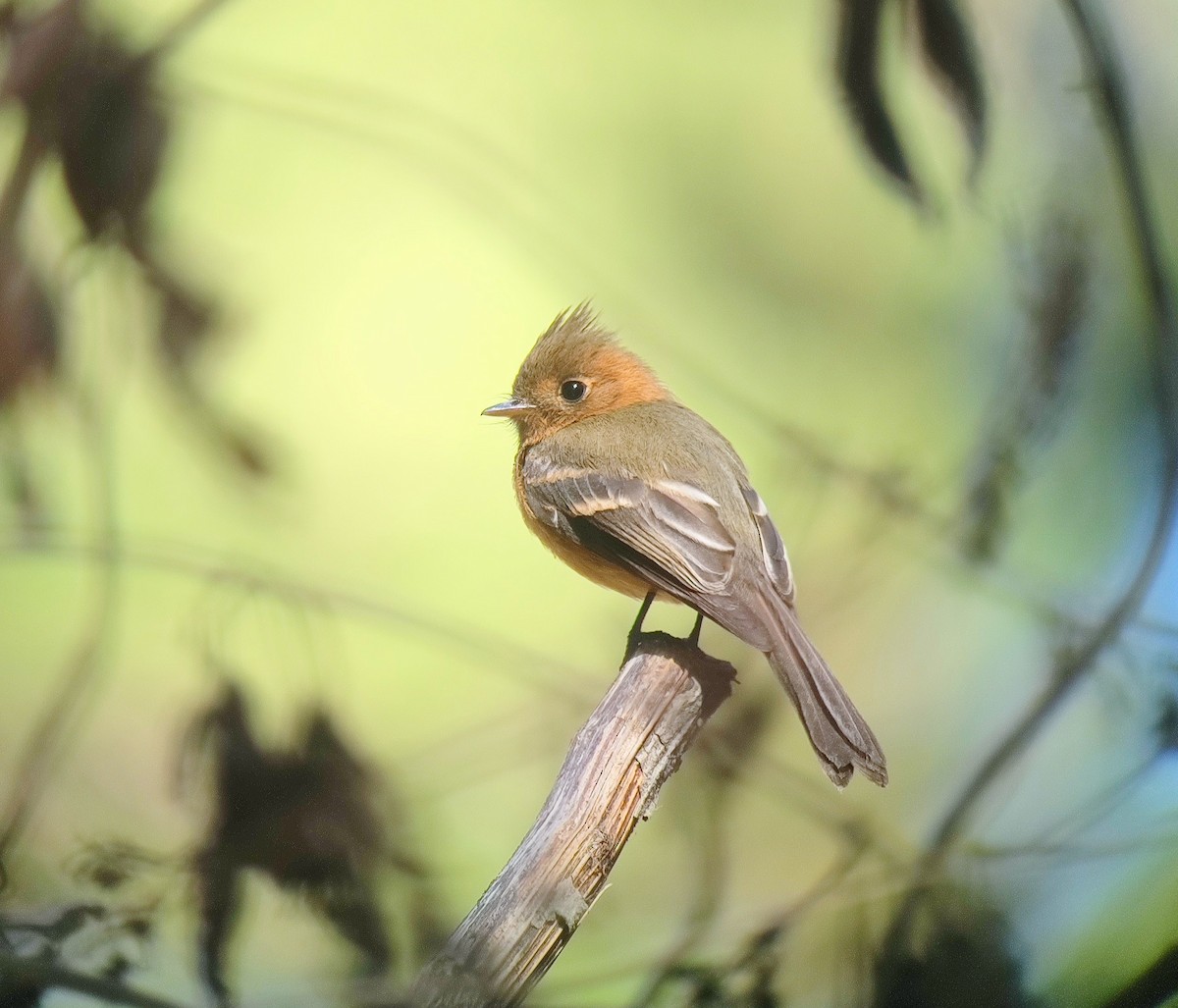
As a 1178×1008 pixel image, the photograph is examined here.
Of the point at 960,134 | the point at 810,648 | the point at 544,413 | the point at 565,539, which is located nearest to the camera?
the point at 810,648

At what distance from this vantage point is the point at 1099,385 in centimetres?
186

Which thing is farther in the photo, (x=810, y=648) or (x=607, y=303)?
(x=607, y=303)

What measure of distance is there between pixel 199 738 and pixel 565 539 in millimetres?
659

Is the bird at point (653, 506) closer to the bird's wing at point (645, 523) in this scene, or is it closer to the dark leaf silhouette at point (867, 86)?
the bird's wing at point (645, 523)

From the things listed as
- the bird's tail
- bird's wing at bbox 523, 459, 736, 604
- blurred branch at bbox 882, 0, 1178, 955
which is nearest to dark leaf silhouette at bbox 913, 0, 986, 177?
blurred branch at bbox 882, 0, 1178, 955

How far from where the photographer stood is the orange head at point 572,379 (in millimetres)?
1685

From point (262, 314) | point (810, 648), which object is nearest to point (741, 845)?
point (810, 648)

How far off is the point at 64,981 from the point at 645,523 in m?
1.05

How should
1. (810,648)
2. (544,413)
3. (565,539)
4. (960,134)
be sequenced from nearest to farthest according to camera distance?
1. (810,648)
2. (565,539)
3. (544,413)
4. (960,134)

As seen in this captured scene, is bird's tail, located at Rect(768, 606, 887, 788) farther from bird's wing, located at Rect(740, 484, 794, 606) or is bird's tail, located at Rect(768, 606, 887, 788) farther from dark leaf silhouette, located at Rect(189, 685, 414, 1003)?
dark leaf silhouette, located at Rect(189, 685, 414, 1003)

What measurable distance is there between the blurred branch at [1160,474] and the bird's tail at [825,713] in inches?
24.5

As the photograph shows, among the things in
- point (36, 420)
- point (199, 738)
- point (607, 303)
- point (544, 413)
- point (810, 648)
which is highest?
point (36, 420)

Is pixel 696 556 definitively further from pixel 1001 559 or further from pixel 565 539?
pixel 1001 559

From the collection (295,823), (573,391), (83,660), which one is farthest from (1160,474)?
(83,660)
